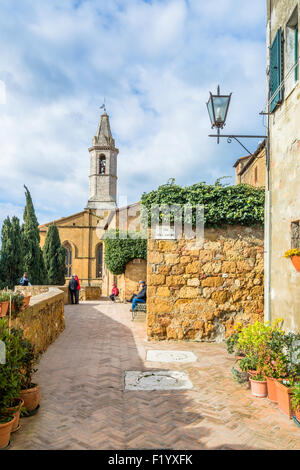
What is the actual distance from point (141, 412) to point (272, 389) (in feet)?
5.80

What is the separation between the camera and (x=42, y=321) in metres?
7.16

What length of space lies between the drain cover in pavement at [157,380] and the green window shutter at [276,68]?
4.86m

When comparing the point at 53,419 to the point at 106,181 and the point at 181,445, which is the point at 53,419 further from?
the point at 106,181

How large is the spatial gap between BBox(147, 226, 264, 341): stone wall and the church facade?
32.0 metres

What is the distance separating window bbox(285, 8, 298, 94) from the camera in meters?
5.58

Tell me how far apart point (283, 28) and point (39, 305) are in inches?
259

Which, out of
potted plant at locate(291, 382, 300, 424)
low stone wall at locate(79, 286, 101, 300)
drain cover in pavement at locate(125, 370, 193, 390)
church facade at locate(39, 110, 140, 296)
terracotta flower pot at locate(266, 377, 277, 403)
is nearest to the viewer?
potted plant at locate(291, 382, 300, 424)

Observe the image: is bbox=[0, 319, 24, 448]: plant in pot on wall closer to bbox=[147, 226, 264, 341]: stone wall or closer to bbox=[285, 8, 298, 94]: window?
bbox=[147, 226, 264, 341]: stone wall

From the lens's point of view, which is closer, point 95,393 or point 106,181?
point 95,393

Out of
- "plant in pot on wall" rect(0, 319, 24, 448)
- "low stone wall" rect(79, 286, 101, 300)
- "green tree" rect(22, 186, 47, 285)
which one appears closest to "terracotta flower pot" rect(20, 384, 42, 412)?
"plant in pot on wall" rect(0, 319, 24, 448)

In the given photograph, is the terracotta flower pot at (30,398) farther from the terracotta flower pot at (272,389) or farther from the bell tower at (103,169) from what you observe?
the bell tower at (103,169)
